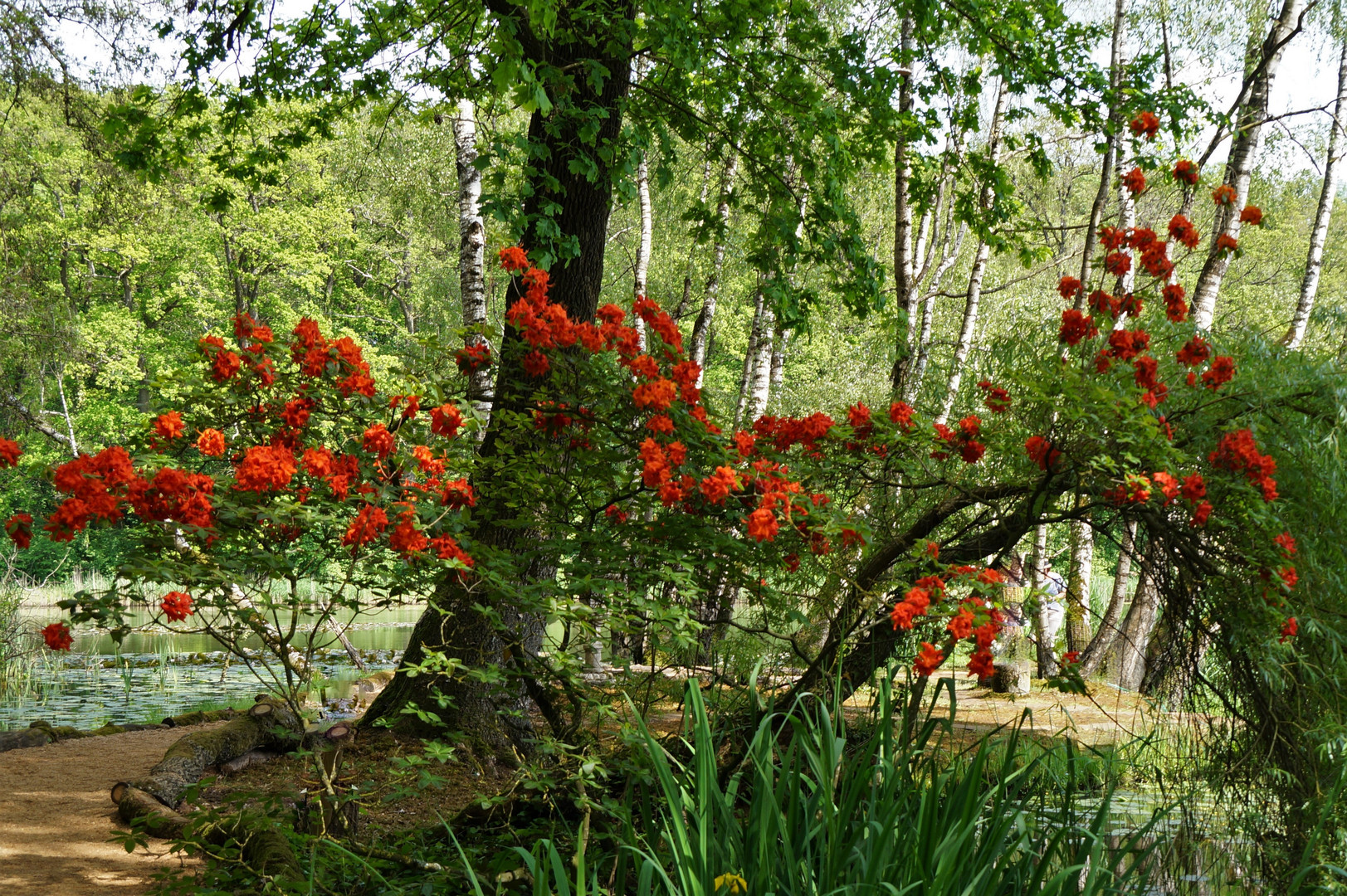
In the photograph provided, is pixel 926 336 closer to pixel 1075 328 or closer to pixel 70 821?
pixel 1075 328

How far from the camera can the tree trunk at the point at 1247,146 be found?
7.50m

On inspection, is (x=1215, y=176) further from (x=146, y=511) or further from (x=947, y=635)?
(x=146, y=511)

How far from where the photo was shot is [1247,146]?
7.72m

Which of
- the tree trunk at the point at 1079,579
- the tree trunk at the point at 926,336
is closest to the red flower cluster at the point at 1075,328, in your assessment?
the tree trunk at the point at 926,336

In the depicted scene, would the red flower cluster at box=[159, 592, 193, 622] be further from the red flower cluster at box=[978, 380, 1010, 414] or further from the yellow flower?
the red flower cluster at box=[978, 380, 1010, 414]

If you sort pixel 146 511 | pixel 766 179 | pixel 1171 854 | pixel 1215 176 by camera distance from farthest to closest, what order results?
pixel 1215 176 < pixel 766 179 < pixel 1171 854 < pixel 146 511

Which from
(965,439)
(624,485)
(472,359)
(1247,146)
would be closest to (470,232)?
(472,359)

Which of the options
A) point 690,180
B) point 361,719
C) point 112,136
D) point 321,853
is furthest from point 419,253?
point 321,853

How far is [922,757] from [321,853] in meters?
2.11

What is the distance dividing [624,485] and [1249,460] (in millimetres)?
2241

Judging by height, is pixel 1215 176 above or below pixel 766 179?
above

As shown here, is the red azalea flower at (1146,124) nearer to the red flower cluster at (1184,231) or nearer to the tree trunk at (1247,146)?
the red flower cluster at (1184,231)

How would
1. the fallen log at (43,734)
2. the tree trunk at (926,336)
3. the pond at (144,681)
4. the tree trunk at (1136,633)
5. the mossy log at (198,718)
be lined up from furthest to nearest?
1. the tree trunk at (1136,633)
2. the pond at (144,681)
3. the mossy log at (198,718)
4. the tree trunk at (926,336)
5. the fallen log at (43,734)

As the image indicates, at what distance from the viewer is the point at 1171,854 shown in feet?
14.2
